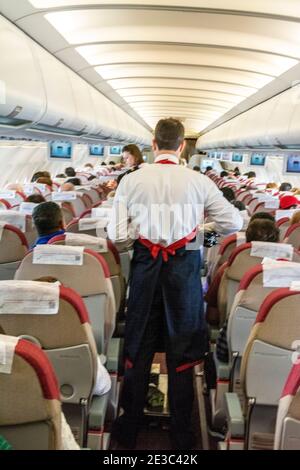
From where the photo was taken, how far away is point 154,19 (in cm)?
511

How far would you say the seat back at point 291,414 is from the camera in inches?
77.3

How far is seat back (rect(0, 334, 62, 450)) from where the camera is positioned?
5.62 ft

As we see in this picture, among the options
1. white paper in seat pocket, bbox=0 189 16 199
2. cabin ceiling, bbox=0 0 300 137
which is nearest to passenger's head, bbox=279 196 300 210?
cabin ceiling, bbox=0 0 300 137

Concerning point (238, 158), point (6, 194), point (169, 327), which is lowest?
point (169, 327)

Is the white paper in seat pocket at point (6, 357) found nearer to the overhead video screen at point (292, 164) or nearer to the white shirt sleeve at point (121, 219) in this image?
A: the white shirt sleeve at point (121, 219)

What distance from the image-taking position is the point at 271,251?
3.71m

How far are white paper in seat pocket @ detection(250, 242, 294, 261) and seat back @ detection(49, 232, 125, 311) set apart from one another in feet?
3.56

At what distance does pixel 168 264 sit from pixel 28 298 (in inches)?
55.8

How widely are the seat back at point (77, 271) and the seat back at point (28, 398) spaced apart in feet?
4.52

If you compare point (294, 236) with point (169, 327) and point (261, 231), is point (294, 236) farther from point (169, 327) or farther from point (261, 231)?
point (169, 327)

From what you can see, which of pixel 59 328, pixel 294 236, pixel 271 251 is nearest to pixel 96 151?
pixel 294 236
